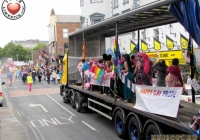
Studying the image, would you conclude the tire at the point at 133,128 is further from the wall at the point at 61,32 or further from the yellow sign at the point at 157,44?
the wall at the point at 61,32

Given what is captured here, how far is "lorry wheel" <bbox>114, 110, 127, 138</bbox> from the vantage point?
28.3 ft

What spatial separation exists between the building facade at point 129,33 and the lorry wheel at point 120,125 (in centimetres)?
771

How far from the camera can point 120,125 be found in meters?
9.07

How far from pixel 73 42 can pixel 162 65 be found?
7.53m

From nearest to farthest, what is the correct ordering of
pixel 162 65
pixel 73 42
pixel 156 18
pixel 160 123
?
pixel 160 123
pixel 162 65
pixel 156 18
pixel 73 42

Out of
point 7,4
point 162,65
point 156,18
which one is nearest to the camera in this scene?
point 162,65

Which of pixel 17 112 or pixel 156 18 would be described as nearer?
pixel 156 18

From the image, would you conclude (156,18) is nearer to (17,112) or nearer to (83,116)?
(83,116)

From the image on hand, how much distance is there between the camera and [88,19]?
Answer: 117 ft

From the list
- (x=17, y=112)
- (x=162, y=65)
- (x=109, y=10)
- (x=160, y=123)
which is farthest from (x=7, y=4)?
(x=109, y=10)

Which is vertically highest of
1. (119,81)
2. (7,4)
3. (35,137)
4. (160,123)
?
(7,4)

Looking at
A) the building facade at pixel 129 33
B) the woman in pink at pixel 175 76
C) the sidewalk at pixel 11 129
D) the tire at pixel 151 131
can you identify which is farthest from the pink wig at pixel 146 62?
the building facade at pixel 129 33

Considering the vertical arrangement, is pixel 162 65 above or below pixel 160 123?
above

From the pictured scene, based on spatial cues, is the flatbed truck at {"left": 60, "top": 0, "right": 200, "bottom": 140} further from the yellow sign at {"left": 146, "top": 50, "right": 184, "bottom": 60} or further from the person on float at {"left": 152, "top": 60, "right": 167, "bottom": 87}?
the yellow sign at {"left": 146, "top": 50, "right": 184, "bottom": 60}
